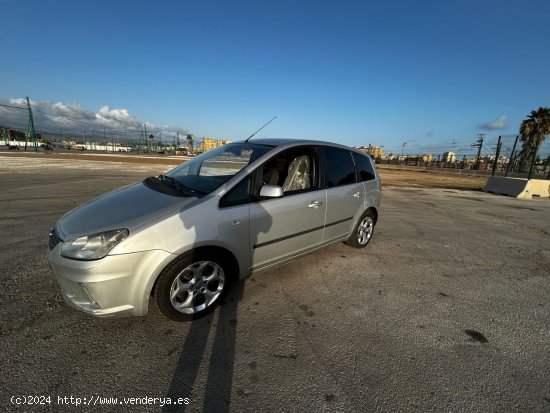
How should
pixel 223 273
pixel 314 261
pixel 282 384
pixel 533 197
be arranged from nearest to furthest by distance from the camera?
pixel 282 384 < pixel 223 273 < pixel 314 261 < pixel 533 197

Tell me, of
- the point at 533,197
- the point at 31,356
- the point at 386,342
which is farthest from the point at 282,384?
the point at 533,197

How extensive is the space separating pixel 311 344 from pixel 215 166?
2260 millimetres

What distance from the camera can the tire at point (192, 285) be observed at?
7.90 feet

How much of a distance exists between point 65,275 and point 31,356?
2.07 ft

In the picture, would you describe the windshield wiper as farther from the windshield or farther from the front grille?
the front grille

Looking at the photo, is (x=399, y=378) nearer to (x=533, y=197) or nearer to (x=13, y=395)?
(x=13, y=395)

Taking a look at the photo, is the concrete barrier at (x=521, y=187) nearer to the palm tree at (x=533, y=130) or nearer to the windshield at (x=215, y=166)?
the windshield at (x=215, y=166)

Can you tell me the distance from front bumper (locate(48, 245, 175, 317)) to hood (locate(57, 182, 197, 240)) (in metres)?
0.23

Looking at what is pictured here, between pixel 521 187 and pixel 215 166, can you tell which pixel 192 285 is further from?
pixel 521 187

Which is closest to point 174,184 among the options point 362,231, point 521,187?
point 362,231

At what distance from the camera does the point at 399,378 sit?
2049 mm

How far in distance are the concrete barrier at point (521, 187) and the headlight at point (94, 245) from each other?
17.2 m

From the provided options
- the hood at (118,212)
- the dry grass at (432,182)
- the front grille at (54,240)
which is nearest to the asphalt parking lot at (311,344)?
the front grille at (54,240)

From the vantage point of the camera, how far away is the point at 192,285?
262cm
